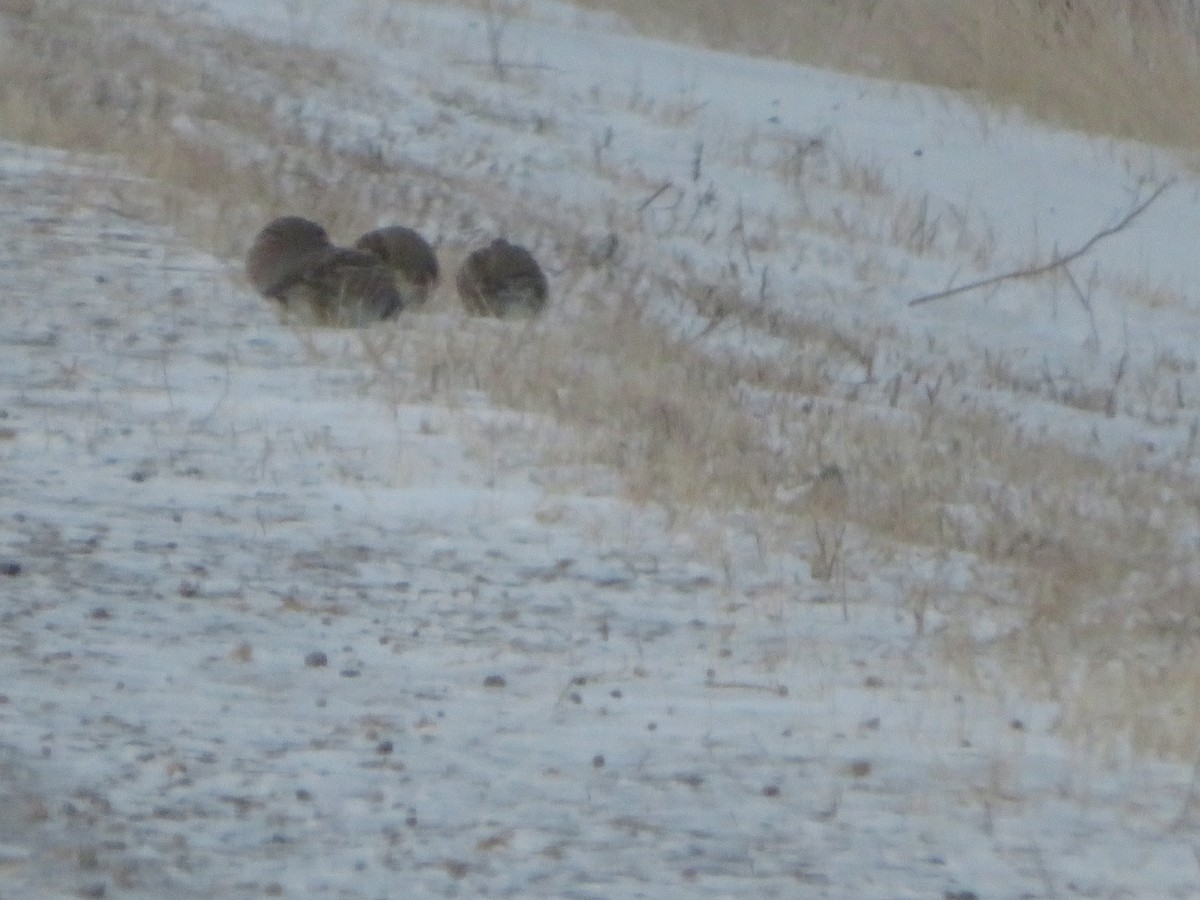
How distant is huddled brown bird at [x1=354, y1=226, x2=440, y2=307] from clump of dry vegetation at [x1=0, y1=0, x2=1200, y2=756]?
27cm

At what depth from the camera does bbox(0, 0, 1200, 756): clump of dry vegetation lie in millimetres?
5859

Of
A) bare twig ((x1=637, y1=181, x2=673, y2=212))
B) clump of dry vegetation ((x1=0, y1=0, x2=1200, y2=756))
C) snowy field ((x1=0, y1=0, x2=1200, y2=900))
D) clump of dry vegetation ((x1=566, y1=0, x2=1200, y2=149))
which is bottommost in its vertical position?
snowy field ((x1=0, y1=0, x2=1200, y2=900))

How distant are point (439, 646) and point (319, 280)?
125 inches

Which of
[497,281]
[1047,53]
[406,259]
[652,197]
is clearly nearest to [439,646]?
[406,259]

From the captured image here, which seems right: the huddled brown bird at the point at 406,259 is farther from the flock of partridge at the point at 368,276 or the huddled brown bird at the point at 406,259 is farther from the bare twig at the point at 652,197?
the bare twig at the point at 652,197

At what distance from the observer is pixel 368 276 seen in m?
8.32

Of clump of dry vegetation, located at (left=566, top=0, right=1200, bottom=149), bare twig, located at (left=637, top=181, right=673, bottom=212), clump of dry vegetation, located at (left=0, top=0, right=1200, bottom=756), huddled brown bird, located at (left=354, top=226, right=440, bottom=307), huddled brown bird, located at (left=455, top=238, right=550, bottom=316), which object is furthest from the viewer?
clump of dry vegetation, located at (left=566, top=0, right=1200, bottom=149)

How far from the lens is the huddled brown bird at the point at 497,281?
8.86 m

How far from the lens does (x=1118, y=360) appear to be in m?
11.7

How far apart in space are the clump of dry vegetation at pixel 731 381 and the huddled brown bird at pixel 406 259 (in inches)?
10.6

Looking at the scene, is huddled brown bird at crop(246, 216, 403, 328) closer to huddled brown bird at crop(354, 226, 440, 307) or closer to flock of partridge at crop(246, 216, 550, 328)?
flock of partridge at crop(246, 216, 550, 328)

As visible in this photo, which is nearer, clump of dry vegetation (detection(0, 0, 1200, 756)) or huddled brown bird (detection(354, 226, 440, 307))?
clump of dry vegetation (detection(0, 0, 1200, 756))

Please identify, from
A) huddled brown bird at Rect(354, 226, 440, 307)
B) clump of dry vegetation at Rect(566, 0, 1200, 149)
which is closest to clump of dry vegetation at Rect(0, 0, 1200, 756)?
huddled brown bird at Rect(354, 226, 440, 307)

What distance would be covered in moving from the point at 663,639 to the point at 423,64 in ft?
38.2
